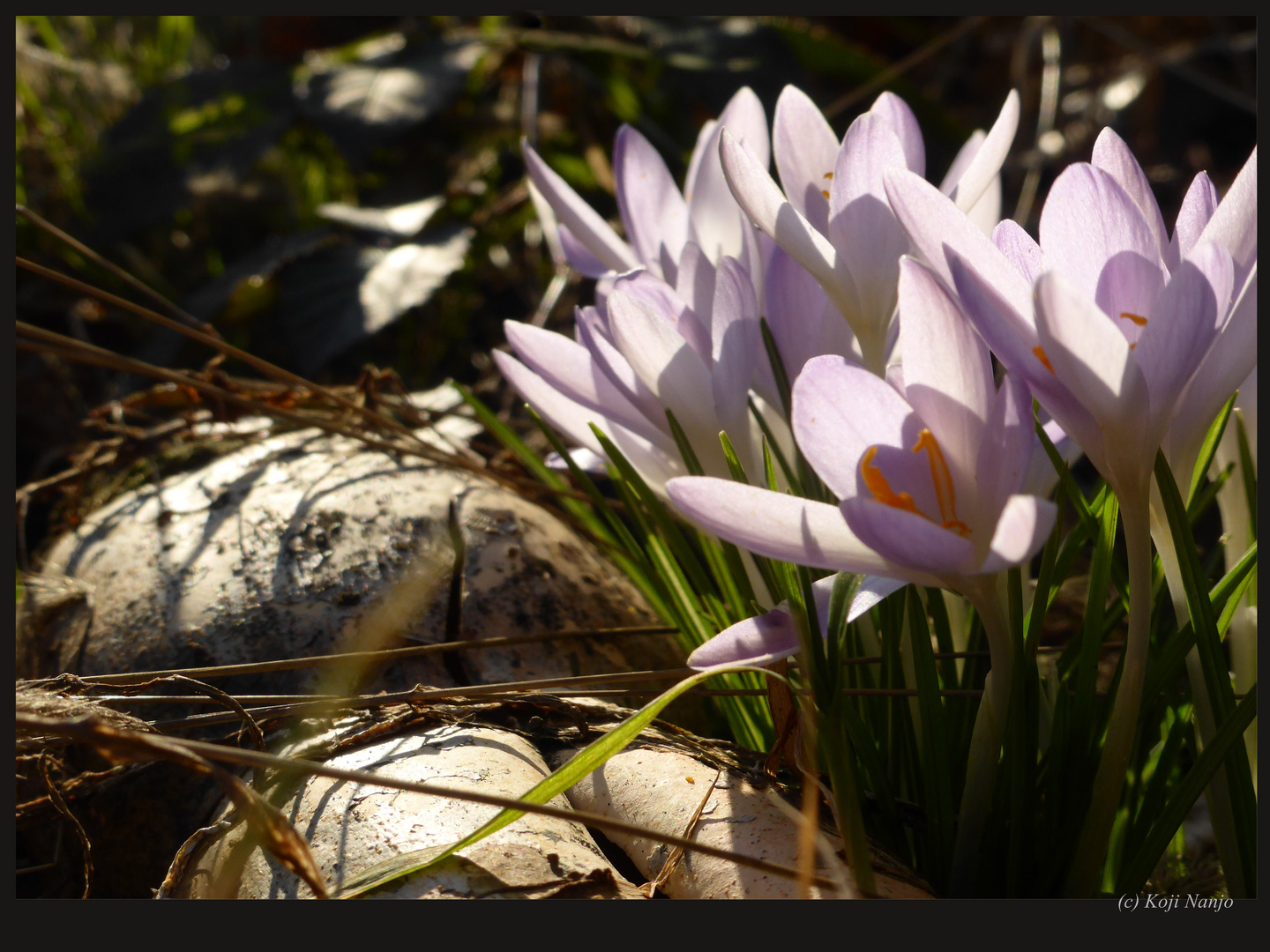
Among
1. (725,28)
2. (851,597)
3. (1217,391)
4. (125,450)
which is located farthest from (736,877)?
(725,28)

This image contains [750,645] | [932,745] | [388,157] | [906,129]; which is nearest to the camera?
[750,645]

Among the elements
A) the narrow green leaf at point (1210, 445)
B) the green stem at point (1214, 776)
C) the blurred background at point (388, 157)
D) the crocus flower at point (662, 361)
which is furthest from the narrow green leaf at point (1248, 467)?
the blurred background at point (388, 157)

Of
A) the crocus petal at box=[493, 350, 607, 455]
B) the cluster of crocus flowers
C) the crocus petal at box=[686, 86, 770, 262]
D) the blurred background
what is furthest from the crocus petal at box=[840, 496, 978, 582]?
the blurred background

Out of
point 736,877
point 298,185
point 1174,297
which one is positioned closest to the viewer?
point 1174,297

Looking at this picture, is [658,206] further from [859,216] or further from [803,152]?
[859,216]

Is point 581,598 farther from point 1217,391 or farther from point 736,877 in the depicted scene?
point 1217,391

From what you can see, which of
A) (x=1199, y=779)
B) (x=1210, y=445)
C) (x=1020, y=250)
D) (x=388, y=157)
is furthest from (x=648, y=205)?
(x=388, y=157)

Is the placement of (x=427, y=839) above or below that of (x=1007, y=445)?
below

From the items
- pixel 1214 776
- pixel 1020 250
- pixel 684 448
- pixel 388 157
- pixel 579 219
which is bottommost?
pixel 1214 776
